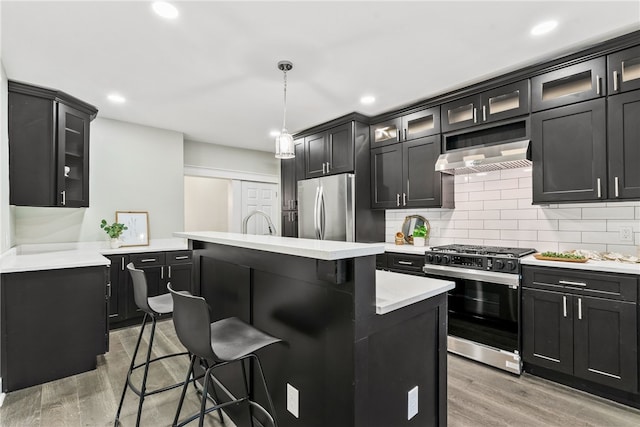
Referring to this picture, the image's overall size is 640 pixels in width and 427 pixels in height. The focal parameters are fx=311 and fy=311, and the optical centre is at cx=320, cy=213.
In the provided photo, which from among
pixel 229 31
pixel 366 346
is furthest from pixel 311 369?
pixel 229 31

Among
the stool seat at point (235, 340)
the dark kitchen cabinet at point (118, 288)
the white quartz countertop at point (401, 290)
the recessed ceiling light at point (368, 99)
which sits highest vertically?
the recessed ceiling light at point (368, 99)

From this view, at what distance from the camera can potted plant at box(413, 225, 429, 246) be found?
3.79 metres

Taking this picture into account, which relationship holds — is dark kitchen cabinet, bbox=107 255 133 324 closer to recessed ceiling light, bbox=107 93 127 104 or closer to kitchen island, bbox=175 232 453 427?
recessed ceiling light, bbox=107 93 127 104

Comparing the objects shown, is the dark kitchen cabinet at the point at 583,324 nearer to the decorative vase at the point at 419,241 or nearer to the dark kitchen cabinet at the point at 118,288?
the decorative vase at the point at 419,241

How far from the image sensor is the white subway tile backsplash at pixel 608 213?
2.54 m

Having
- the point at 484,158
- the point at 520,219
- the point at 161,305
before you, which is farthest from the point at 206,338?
the point at 520,219

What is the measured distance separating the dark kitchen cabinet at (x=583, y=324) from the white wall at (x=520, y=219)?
651 millimetres

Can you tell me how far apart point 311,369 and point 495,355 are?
2.01 m

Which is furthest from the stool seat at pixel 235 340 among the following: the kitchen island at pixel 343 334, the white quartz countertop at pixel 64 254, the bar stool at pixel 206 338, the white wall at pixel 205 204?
the white wall at pixel 205 204

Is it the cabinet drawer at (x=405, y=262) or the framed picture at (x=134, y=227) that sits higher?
the framed picture at (x=134, y=227)

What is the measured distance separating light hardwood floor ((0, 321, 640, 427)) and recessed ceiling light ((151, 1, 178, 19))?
2.61 m

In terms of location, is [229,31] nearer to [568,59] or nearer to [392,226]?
[568,59]

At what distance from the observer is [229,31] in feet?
7.16

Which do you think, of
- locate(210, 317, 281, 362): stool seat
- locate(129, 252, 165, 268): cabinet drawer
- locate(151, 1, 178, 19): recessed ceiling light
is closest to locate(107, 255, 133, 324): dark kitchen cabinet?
locate(129, 252, 165, 268): cabinet drawer
